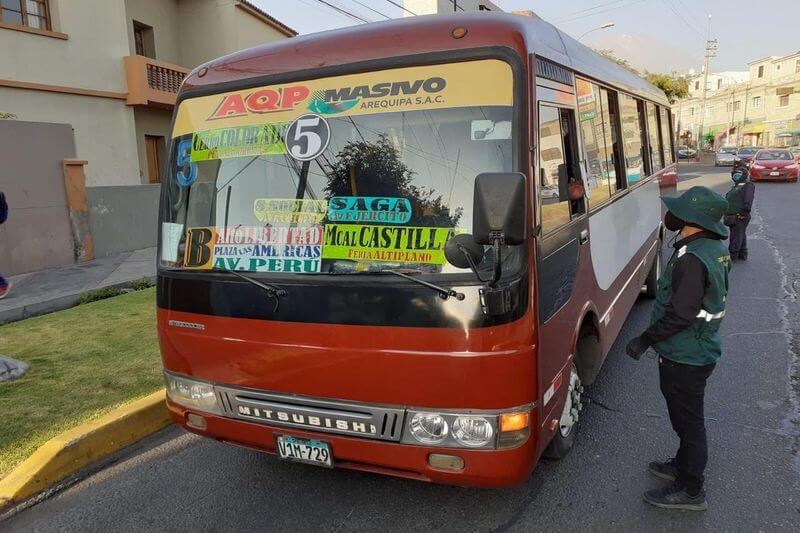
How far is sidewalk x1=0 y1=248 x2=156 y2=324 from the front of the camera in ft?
25.6

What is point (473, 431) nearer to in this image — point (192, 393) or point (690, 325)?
point (690, 325)

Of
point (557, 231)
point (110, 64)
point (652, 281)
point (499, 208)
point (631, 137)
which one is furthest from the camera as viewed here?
point (110, 64)

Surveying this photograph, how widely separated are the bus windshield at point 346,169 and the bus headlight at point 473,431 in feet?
2.17

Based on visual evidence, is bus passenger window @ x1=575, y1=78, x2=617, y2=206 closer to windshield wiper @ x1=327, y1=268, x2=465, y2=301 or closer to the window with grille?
windshield wiper @ x1=327, y1=268, x2=465, y2=301

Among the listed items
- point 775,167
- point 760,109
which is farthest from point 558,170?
point 760,109

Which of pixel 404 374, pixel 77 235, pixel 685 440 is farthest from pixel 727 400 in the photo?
pixel 77 235

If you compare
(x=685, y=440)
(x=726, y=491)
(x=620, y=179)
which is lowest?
(x=726, y=491)

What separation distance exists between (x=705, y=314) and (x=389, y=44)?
6.76ft

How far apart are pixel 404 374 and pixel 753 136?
70.6 m

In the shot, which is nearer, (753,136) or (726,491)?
(726,491)

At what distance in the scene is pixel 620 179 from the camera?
484 centimetres

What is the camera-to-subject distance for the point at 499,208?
224cm

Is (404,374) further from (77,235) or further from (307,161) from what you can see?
(77,235)

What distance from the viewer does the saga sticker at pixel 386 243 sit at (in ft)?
8.39
